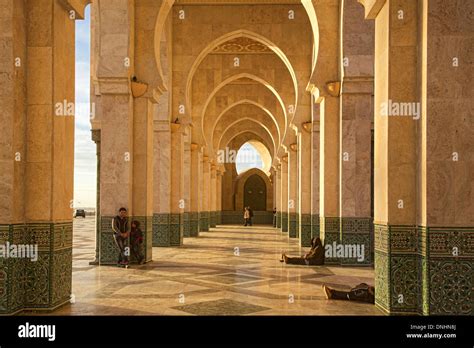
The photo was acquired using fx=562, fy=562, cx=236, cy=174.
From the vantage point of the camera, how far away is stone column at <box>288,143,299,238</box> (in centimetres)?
1761

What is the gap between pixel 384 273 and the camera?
5.38m

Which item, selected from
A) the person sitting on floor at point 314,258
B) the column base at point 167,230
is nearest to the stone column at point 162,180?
the column base at point 167,230

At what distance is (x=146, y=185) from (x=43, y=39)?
4385mm

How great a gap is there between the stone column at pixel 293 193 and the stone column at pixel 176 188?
4948mm

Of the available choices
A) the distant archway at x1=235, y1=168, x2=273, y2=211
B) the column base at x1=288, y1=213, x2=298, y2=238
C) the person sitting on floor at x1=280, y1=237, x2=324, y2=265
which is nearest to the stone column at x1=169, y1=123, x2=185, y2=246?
the person sitting on floor at x1=280, y1=237, x2=324, y2=265

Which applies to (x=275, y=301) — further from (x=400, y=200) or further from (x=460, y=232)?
(x=460, y=232)

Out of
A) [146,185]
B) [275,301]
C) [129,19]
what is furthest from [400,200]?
[129,19]

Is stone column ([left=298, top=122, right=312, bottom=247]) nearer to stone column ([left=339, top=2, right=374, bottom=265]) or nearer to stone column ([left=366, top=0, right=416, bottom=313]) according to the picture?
stone column ([left=339, top=2, right=374, bottom=265])

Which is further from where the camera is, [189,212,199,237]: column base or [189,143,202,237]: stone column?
[189,212,199,237]: column base

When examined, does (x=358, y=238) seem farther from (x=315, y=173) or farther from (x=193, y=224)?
(x=193, y=224)

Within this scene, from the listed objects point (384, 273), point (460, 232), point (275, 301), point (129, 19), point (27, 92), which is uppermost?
point (129, 19)

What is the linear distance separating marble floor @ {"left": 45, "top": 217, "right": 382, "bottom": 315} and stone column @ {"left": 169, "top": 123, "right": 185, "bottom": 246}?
2.50 m

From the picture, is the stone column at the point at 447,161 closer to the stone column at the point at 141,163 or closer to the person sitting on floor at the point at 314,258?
the person sitting on floor at the point at 314,258

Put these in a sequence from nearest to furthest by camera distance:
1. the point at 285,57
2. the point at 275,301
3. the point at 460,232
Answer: the point at 460,232 → the point at 275,301 → the point at 285,57
